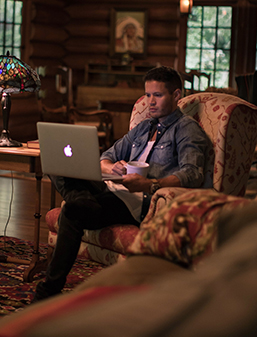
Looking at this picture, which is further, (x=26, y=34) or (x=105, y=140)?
(x=26, y=34)

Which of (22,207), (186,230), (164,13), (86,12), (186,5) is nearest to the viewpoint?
(186,230)

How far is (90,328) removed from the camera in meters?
0.55

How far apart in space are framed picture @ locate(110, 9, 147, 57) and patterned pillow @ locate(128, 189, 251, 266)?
7.48 metres

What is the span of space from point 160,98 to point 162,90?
0.04 m

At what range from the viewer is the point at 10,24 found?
8.09 meters

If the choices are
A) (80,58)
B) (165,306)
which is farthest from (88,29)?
(165,306)

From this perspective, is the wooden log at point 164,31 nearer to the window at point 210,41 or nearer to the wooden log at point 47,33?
the window at point 210,41

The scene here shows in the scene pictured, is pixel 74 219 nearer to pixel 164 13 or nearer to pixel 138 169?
pixel 138 169

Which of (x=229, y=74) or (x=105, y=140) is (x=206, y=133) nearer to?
(x=105, y=140)

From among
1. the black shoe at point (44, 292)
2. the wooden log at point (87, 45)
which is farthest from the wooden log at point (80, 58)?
the black shoe at point (44, 292)

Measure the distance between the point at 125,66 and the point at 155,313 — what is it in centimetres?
776

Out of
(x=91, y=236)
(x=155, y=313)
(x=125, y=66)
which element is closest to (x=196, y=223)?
(x=155, y=313)

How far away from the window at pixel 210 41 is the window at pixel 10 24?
3066 millimetres

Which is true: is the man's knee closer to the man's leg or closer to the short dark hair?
the man's leg
